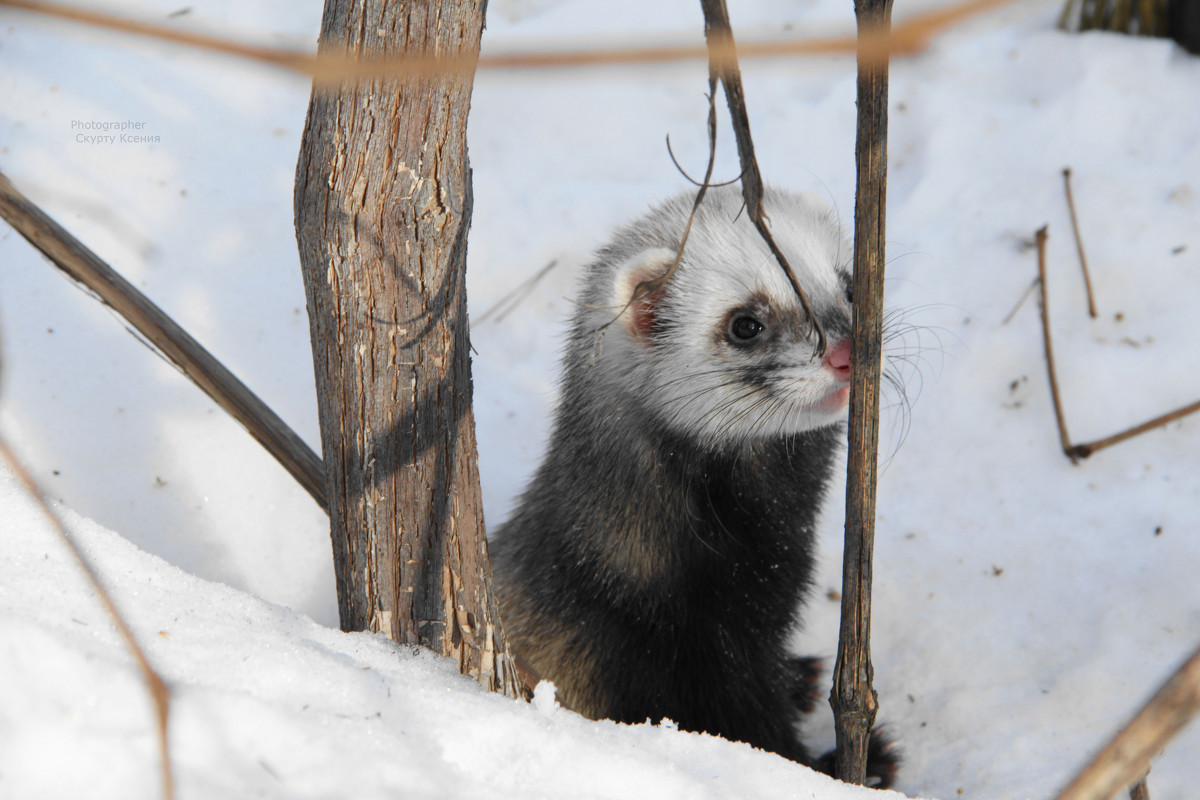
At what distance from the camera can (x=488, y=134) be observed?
3209 millimetres

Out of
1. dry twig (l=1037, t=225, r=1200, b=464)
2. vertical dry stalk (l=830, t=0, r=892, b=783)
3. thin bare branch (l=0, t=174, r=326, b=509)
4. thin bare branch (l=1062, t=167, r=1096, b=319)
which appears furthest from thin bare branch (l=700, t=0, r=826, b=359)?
thin bare branch (l=1062, t=167, r=1096, b=319)

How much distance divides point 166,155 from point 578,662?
77.2 inches

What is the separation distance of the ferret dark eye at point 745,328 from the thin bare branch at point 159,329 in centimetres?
74

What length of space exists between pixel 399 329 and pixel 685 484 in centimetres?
69

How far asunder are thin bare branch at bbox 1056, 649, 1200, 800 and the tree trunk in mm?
951

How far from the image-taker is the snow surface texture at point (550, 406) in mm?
916

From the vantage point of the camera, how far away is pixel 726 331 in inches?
68.7

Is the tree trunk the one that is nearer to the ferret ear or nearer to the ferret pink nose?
the ferret ear

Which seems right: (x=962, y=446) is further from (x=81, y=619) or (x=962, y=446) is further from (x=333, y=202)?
(x=81, y=619)

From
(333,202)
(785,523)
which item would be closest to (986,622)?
(785,523)

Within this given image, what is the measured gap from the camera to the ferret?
67.5 inches

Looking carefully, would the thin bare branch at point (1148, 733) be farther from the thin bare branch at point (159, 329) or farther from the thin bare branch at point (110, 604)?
the thin bare branch at point (159, 329)

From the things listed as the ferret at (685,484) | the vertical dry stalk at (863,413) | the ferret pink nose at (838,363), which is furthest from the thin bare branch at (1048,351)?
the vertical dry stalk at (863,413)

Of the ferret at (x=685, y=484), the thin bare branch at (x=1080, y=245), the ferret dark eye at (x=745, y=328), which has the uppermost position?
the thin bare branch at (x=1080, y=245)
